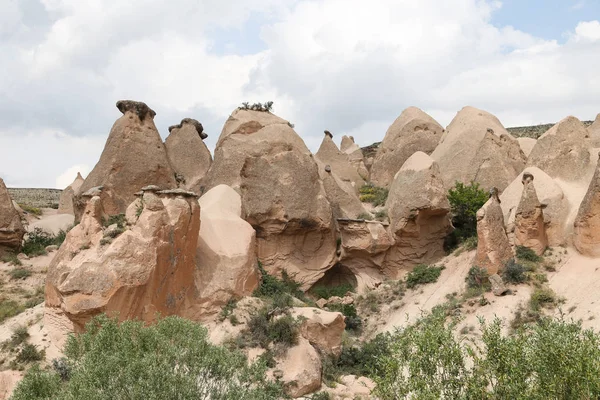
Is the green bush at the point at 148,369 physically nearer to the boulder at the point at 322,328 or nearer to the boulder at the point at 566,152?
the boulder at the point at 322,328

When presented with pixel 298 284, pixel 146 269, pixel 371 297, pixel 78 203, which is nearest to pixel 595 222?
pixel 371 297

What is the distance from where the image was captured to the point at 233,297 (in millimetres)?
16672

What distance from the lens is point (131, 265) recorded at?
554 inches

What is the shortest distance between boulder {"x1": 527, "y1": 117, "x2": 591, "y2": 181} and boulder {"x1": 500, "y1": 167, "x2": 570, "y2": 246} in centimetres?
77

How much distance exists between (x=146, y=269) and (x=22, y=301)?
20.0ft

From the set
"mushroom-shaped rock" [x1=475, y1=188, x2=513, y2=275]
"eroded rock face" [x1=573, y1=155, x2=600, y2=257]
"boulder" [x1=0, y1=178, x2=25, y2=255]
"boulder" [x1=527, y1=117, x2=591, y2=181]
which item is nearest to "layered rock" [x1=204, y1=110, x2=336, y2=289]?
"mushroom-shaped rock" [x1=475, y1=188, x2=513, y2=275]

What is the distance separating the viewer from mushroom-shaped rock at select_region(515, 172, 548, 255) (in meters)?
18.0

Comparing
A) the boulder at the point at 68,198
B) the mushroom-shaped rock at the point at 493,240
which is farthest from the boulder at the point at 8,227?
the mushroom-shaped rock at the point at 493,240

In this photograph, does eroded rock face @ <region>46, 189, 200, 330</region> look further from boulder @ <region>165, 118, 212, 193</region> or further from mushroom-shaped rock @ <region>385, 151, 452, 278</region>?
boulder @ <region>165, 118, 212, 193</region>

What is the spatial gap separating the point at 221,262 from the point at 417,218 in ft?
27.3

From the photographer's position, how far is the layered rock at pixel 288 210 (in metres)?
20.7

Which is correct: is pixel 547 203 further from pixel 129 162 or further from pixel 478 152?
pixel 129 162

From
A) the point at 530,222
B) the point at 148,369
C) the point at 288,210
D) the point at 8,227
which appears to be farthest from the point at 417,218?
the point at 8,227

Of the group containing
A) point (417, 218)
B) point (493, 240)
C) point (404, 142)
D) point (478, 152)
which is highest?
point (404, 142)
